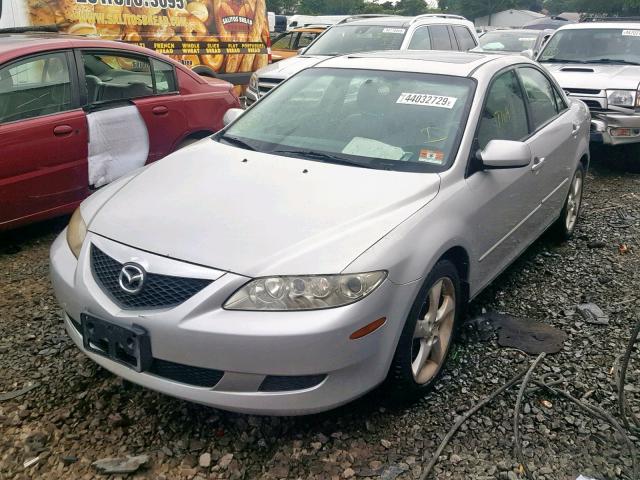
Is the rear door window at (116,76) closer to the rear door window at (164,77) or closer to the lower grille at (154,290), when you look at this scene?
the rear door window at (164,77)

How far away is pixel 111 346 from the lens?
8.30ft

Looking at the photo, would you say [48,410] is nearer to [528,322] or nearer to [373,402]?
[373,402]

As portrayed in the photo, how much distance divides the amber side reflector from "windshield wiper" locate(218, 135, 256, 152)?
1476mm

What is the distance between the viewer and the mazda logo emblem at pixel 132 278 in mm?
2494

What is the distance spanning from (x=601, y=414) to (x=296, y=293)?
1.54 m

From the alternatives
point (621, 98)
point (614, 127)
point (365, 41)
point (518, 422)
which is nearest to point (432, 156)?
point (518, 422)

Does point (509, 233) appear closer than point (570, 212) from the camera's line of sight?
Yes

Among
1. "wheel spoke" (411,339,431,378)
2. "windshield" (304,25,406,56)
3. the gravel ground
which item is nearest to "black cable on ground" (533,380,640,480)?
the gravel ground

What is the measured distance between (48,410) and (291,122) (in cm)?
200

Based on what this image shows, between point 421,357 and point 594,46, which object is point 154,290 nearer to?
point 421,357

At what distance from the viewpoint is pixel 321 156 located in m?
3.38

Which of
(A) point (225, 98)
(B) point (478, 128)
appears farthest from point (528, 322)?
(A) point (225, 98)

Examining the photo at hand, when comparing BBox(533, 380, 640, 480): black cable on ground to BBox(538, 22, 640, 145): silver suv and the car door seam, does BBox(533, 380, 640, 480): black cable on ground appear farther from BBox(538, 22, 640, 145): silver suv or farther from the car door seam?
BBox(538, 22, 640, 145): silver suv

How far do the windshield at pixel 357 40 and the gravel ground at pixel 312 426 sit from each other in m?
6.15
